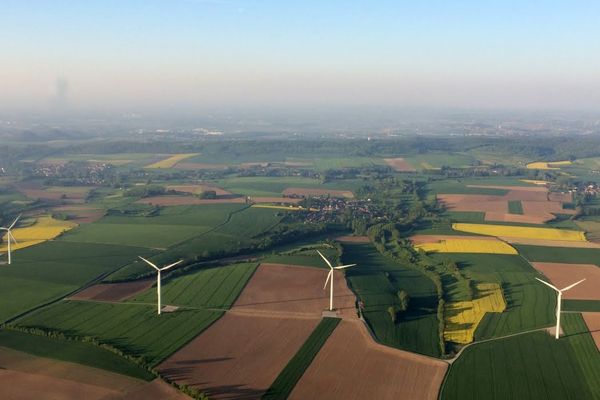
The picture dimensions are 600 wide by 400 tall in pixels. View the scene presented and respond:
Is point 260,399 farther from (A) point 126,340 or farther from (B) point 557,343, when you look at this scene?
(B) point 557,343

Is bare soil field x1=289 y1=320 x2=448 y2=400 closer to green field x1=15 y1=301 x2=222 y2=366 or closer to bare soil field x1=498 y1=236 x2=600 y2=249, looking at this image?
green field x1=15 y1=301 x2=222 y2=366

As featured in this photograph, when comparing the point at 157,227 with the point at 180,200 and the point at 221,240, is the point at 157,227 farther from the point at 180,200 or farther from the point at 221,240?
the point at 180,200

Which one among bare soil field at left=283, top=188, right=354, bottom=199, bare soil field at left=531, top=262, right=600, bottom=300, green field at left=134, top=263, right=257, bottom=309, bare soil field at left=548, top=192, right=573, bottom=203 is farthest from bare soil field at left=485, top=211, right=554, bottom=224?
green field at left=134, top=263, right=257, bottom=309

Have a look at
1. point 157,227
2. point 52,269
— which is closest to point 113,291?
point 52,269

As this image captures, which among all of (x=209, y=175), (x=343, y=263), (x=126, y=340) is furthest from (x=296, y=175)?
(x=126, y=340)

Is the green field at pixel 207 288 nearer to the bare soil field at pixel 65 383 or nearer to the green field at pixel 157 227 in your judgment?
the green field at pixel 157 227
